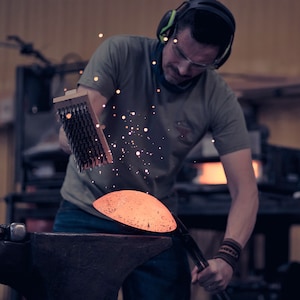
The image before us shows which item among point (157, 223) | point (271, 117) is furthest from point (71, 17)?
point (157, 223)

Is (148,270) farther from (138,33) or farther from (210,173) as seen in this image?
(138,33)

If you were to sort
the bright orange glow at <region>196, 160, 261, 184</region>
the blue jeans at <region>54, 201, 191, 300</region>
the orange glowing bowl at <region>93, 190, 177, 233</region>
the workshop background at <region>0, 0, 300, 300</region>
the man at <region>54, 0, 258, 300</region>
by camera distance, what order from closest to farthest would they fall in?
1. the orange glowing bowl at <region>93, 190, 177, 233</region>
2. the man at <region>54, 0, 258, 300</region>
3. the blue jeans at <region>54, 201, 191, 300</region>
4. the bright orange glow at <region>196, 160, 261, 184</region>
5. the workshop background at <region>0, 0, 300, 300</region>

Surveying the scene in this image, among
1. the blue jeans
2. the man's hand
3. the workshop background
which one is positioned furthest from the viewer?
the workshop background

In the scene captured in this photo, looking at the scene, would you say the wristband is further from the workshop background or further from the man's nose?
the workshop background

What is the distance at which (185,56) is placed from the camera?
8.89 ft

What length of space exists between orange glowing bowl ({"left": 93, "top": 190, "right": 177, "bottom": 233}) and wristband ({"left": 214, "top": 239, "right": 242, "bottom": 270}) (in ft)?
1.49

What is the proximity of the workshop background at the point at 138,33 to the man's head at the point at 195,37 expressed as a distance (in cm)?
258

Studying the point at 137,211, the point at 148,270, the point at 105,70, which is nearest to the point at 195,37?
the point at 105,70

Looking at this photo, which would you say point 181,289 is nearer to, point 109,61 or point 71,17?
point 109,61

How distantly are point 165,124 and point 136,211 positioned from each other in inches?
24.2

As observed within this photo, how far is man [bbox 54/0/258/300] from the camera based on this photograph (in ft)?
8.86

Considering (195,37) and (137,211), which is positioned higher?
(195,37)

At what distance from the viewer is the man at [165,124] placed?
2.70m

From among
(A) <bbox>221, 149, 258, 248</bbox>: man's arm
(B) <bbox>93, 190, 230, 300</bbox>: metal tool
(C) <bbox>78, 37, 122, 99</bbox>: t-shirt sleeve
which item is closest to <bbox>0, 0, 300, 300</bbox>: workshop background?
(A) <bbox>221, 149, 258, 248</bbox>: man's arm
